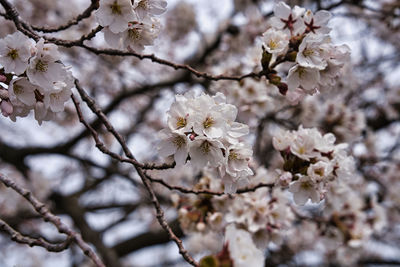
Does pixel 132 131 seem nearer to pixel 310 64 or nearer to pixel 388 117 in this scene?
pixel 388 117

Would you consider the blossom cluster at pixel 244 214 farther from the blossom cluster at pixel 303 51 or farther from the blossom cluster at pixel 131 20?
the blossom cluster at pixel 131 20

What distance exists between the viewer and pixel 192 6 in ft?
19.3

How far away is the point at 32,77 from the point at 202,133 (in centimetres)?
56

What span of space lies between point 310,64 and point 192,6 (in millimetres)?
4746

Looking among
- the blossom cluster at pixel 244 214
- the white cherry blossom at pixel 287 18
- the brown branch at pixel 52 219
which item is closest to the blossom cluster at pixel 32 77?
the brown branch at pixel 52 219

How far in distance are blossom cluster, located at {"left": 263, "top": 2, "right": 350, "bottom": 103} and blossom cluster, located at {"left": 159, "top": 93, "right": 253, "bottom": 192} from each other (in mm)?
399

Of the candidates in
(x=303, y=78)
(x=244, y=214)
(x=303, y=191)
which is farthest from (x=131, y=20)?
(x=244, y=214)

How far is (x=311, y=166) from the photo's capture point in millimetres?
1559

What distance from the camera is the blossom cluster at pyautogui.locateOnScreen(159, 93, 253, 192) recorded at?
3.97 ft

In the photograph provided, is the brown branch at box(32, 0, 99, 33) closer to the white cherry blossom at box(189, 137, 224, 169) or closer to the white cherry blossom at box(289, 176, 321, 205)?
the white cherry blossom at box(189, 137, 224, 169)

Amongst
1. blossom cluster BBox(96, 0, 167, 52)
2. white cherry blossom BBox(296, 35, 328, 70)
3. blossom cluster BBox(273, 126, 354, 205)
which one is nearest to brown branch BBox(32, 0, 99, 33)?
blossom cluster BBox(96, 0, 167, 52)

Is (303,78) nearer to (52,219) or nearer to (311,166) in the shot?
(311,166)

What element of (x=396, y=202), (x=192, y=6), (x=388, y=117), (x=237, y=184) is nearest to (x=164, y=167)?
(x=237, y=184)

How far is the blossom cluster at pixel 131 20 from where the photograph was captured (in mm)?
1296
